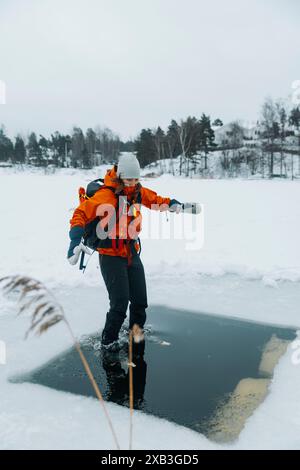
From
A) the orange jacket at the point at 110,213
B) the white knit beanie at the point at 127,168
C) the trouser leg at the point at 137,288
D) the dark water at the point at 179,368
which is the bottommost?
the dark water at the point at 179,368

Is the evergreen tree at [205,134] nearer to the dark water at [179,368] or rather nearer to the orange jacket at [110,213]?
the dark water at [179,368]

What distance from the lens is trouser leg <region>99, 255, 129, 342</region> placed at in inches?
130

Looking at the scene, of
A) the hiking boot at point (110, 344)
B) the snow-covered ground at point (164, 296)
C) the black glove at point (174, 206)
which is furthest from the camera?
the black glove at point (174, 206)

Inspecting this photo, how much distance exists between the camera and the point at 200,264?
6.24m

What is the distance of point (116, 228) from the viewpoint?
3.25 m

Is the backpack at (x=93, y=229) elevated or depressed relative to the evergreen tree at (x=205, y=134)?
depressed

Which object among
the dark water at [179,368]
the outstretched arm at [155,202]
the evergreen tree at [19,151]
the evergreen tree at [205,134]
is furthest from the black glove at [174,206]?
the evergreen tree at [19,151]

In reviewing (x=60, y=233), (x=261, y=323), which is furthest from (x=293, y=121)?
(x=261, y=323)

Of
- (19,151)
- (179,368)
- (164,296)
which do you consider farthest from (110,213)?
(19,151)

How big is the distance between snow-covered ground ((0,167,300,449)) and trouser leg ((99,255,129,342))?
27.2 inches

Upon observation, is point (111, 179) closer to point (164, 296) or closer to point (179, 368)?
point (179, 368)

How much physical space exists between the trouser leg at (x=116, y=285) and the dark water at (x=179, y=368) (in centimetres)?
35

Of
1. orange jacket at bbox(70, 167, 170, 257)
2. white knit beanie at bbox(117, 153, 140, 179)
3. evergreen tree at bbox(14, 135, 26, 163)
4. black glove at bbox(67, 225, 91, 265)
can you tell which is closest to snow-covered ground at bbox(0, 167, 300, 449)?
black glove at bbox(67, 225, 91, 265)

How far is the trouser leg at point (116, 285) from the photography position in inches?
130
